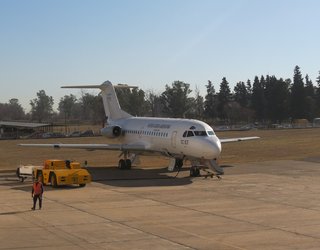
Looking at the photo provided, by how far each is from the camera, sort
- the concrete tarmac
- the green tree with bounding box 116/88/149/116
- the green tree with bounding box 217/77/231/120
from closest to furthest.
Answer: the concrete tarmac < the green tree with bounding box 217/77/231/120 < the green tree with bounding box 116/88/149/116

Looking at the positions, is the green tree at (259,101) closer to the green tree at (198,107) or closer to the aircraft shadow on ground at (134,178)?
the green tree at (198,107)

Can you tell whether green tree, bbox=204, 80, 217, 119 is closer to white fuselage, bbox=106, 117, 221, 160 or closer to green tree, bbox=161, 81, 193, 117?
green tree, bbox=161, 81, 193, 117

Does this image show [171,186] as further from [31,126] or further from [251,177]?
[31,126]

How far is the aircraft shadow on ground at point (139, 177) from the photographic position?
2945 centimetres

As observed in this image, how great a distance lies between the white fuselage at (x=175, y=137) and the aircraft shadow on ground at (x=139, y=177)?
59.5 inches

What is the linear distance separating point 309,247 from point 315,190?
1275 cm

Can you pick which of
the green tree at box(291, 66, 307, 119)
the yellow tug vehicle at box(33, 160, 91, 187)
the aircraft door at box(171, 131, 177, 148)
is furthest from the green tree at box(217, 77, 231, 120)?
the yellow tug vehicle at box(33, 160, 91, 187)

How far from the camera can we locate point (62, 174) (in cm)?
2708

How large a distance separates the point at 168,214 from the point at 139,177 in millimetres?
14199

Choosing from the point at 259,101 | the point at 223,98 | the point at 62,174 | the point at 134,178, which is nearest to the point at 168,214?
the point at 62,174

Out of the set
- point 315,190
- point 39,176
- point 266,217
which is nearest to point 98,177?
point 39,176

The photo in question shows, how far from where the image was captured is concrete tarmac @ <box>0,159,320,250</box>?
46.8ft

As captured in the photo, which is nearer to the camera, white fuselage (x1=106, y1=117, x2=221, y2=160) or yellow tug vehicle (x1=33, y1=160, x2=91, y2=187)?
yellow tug vehicle (x1=33, y1=160, x2=91, y2=187)

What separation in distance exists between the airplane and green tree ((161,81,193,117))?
123 m
